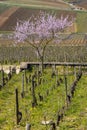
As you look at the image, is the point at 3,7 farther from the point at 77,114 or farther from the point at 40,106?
the point at 77,114

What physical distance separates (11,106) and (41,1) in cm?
5946

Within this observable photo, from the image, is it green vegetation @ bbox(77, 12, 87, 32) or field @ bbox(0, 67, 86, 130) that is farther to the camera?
green vegetation @ bbox(77, 12, 87, 32)

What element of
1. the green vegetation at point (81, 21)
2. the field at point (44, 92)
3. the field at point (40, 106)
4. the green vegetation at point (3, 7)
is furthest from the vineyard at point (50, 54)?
the green vegetation at point (3, 7)

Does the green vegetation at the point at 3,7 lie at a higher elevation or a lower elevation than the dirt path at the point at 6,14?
higher

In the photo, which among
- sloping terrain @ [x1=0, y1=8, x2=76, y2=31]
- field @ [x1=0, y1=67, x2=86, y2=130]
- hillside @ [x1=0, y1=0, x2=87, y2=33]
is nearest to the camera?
field @ [x1=0, y1=67, x2=86, y2=130]

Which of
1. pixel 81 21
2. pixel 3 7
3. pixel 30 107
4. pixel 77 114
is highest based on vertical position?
pixel 77 114

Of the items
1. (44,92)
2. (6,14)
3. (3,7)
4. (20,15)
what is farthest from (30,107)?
(3,7)

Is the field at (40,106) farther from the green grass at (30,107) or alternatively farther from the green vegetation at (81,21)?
the green vegetation at (81,21)

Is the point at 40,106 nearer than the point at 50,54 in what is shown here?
Yes

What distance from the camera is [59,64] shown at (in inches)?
1100

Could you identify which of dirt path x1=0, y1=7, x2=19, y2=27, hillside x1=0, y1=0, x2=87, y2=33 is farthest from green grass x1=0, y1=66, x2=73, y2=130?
dirt path x1=0, y1=7, x2=19, y2=27

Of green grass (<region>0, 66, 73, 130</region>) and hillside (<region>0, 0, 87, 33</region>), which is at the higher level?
green grass (<region>0, 66, 73, 130</region>)

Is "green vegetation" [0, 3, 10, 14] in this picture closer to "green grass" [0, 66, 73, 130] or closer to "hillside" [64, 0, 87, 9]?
"hillside" [64, 0, 87, 9]

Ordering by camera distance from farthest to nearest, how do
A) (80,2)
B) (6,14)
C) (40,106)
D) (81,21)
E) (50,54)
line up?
(80,2) → (6,14) → (81,21) → (50,54) → (40,106)
